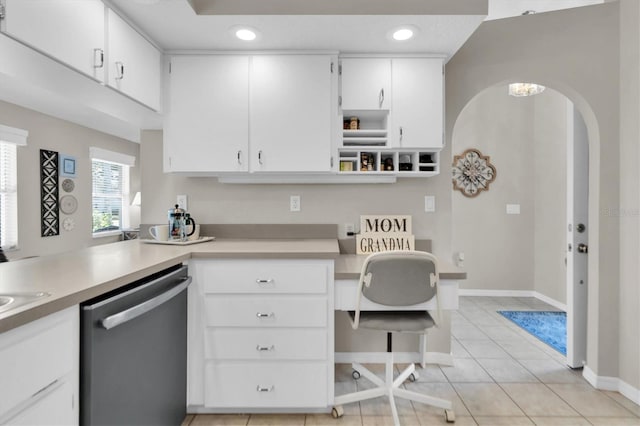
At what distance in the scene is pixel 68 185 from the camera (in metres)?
4.70

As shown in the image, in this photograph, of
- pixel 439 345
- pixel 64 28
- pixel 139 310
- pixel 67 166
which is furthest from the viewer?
pixel 67 166

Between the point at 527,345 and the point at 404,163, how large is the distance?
1916 millimetres

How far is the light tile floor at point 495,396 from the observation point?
5.97ft

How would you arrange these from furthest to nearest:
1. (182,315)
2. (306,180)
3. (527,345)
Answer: (527,345) < (306,180) < (182,315)

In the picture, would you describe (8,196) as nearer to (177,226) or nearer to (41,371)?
(177,226)

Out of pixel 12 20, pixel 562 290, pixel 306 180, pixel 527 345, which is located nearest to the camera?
pixel 12 20

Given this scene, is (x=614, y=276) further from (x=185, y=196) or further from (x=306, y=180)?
(x=185, y=196)

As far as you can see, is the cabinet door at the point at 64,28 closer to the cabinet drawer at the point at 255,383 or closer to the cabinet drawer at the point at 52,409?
the cabinet drawer at the point at 52,409

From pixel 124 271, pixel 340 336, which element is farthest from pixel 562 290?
pixel 124 271

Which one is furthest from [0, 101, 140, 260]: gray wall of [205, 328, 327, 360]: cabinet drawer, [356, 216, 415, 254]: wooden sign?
[356, 216, 415, 254]: wooden sign

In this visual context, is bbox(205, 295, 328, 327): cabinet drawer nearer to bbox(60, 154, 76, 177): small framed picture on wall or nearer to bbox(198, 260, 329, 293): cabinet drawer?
bbox(198, 260, 329, 293): cabinet drawer

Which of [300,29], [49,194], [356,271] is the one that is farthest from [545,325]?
[49,194]

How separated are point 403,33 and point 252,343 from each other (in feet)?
6.25

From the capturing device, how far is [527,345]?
2.81 m
